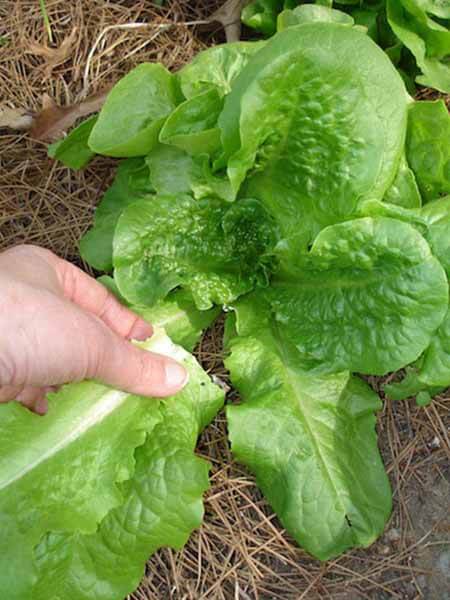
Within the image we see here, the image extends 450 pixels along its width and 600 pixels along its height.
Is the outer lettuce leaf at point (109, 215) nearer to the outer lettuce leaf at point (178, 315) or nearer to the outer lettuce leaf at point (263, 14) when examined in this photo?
the outer lettuce leaf at point (178, 315)

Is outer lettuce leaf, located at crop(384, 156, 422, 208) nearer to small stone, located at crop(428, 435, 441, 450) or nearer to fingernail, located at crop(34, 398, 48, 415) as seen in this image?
small stone, located at crop(428, 435, 441, 450)

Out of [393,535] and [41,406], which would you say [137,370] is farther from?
[393,535]

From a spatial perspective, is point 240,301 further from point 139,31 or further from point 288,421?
point 139,31

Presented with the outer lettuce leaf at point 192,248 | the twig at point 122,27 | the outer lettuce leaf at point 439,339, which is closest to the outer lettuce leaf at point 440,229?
the outer lettuce leaf at point 439,339

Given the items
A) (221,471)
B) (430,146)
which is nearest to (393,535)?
(221,471)

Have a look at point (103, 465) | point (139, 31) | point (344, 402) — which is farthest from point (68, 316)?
point (139, 31)

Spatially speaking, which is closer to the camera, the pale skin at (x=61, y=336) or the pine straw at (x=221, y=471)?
the pale skin at (x=61, y=336)

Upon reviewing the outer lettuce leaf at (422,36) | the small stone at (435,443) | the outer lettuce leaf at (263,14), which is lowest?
the small stone at (435,443)
